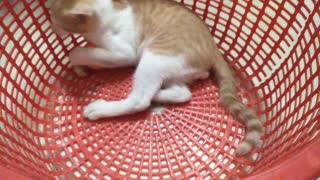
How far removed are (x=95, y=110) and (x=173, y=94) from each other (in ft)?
0.71

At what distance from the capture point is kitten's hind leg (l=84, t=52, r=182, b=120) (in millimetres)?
1057

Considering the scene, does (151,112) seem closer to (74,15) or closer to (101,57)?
(101,57)

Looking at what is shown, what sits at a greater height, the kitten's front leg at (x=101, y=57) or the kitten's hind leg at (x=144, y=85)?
the kitten's front leg at (x=101, y=57)

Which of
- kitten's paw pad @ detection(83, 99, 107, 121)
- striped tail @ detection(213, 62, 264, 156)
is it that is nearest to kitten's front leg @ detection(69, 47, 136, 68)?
kitten's paw pad @ detection(83, 99, 107, 121)

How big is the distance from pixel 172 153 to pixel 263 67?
393mm

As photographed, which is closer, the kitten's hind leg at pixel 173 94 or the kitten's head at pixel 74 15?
the kitten's head at pixel 74 15

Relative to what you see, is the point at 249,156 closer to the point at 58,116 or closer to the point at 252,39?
the point at 252,39

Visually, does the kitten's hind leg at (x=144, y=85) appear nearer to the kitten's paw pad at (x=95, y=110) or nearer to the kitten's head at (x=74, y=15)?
the kitten's paw pad at (x=95, y=110)

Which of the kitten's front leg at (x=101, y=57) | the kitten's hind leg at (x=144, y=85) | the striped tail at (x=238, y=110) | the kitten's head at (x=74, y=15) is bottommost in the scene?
the striped tail at (x=238, y=110)

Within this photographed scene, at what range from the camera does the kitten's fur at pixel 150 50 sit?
1.05 metres

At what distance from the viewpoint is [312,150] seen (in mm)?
624

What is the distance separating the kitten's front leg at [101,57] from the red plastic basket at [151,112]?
0.08 meters

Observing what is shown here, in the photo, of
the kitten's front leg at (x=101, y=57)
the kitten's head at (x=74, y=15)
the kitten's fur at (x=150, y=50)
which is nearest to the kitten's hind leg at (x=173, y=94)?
the kitten's fur at (x=150, y=50)

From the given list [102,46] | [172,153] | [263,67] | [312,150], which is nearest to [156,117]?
[172,153]
